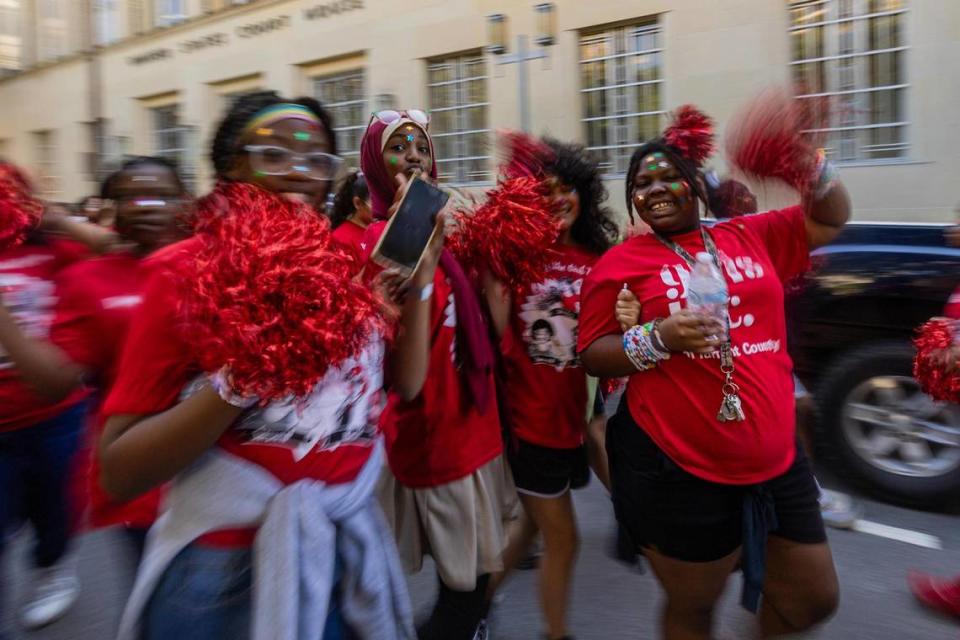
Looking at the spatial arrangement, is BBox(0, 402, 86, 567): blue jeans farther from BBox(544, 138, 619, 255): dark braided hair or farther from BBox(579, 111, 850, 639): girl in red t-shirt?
BBox(544, 138, 619, 255): dark braided hair

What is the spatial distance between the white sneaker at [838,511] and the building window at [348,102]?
11221mm

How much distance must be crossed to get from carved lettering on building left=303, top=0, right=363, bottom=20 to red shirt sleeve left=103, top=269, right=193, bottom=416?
43.8 ft

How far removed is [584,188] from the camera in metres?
3.14

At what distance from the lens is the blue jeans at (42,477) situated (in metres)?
2.67

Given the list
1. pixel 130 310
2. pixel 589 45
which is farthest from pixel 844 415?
pixel 589 45

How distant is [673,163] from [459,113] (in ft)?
35.8

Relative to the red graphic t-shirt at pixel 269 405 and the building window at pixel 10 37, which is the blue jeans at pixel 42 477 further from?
the building window at pixel 10 37

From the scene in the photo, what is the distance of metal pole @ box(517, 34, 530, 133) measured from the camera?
1069 cm

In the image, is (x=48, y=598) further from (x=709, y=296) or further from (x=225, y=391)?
(x=709, y=296)

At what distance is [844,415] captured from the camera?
441 centimetres

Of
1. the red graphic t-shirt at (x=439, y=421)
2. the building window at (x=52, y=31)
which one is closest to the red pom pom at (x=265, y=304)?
the red graphic t-shirt at (x=439, y=421)

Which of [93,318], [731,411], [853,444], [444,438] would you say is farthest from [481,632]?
[853,444]

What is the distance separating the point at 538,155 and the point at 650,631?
1911 millimetres

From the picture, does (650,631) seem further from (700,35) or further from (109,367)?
(700,35)
